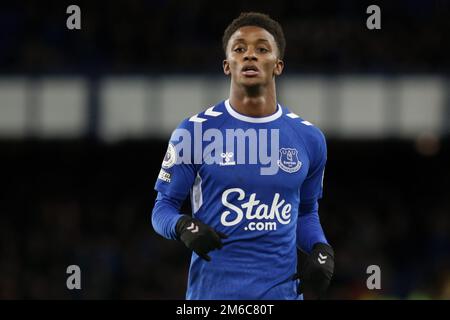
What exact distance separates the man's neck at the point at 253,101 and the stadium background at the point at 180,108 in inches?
633

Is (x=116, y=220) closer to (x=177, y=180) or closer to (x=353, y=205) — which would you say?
(x=353, y=205)

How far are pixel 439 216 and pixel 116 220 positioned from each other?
26.1ft

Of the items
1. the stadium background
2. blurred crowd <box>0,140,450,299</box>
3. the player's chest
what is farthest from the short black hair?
the stadium background

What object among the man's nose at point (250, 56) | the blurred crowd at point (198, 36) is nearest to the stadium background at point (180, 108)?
the blurred crowd at point (198, 36)

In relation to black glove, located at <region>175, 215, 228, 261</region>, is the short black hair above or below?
above

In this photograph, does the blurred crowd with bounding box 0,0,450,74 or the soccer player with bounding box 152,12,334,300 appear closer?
the soccer player with bounding box 152,12,334,300

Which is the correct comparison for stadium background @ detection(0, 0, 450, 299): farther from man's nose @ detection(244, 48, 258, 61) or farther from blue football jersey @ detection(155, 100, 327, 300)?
man's nose @ detection(244, 48, 258, 61)

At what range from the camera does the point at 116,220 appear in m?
22.7

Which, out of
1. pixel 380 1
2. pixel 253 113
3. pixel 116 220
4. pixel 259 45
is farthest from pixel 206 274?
pixel 380 1

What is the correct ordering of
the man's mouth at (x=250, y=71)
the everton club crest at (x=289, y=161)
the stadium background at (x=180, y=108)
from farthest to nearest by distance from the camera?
1. the stadium background at (x=180, y=108)
2. the everton club crest at (x=289, y=161)
3. the man's mouth at (x=250, y=71)

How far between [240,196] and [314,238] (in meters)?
0.63

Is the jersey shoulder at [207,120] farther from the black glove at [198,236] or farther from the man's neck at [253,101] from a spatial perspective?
the black glove at [198,236]

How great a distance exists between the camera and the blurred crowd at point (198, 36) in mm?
22859

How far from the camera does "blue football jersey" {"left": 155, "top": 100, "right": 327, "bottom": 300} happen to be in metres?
5.43
